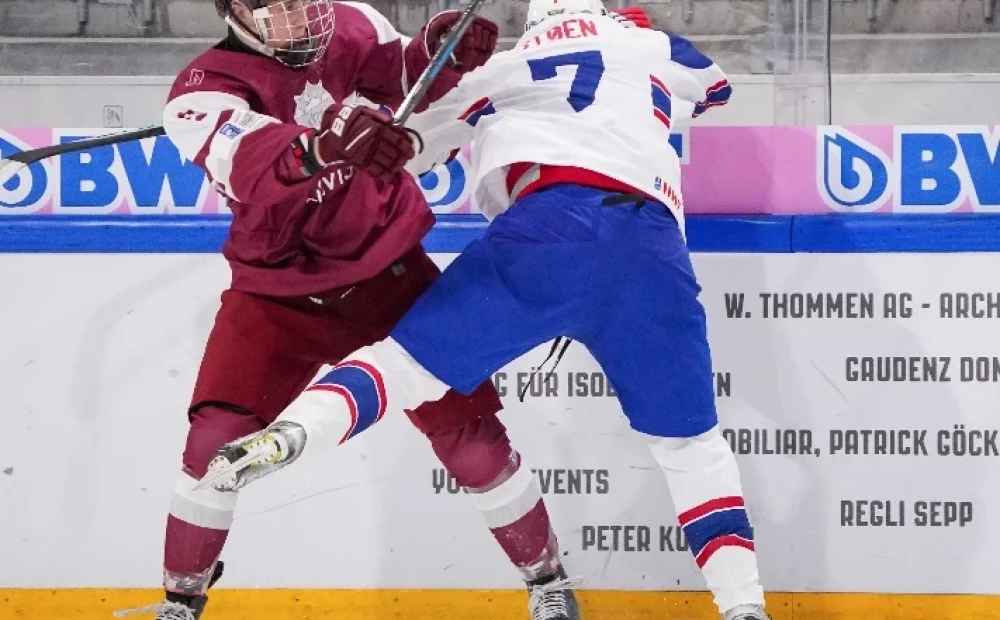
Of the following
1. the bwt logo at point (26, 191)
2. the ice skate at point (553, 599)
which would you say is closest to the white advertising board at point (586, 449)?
the bwt logo at point (26, 191)

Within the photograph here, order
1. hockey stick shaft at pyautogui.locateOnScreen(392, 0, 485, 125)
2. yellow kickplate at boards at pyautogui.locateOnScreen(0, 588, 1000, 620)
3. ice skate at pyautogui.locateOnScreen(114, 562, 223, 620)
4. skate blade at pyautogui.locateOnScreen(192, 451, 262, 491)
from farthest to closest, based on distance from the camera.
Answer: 1. yellow kickplate at boards at pyautogui.locateOnScreen(0, 588, 1000, 620)
2. ice skate at pyautogui.locateOnScreen(114, 562, 223, 620)
3. hockey stick shaft at pyautogui.locateOnScreen(392, 0, 485, 125)
4. skate blade at pyautogui.locateOnScreen(192, 451, 262, 491)

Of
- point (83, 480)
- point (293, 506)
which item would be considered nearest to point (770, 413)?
point (293, 506)

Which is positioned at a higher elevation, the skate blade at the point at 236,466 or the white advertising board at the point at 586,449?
the skate blade at the point at 236,466

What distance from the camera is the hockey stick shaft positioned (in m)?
2.02

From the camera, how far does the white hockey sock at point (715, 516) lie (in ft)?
6.86

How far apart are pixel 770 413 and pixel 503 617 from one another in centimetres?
65

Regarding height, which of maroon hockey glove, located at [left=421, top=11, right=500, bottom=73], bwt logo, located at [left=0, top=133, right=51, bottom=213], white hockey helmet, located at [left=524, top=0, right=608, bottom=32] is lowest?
bwt logo, located at [left=0, top=133, right=51, bottom=213]

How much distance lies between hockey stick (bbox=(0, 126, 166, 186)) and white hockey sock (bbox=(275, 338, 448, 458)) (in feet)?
1.97

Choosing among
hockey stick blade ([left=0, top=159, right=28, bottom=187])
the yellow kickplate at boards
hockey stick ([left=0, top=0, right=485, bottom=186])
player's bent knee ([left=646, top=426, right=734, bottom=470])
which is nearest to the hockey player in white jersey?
player's bent knee ([left=646, top=426, right=734, bottom=470])

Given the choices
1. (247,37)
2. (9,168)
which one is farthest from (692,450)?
(9,168)

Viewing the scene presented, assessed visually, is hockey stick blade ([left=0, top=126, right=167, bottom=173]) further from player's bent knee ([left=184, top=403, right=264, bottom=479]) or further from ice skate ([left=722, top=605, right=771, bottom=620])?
ice skate ([left=722, top=605, right=771, bottom=620])

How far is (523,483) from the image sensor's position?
2.33 metres

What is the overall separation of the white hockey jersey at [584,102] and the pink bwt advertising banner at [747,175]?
43 centimetres

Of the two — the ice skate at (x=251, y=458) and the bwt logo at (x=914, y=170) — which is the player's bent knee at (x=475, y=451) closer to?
the ice skate at (x=251, y=458)
